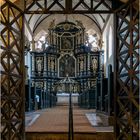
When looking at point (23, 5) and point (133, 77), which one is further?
point (23, 5)

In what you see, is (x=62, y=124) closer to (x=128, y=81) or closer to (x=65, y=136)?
(x=65, y=136)

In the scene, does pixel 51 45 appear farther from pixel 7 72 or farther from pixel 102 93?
pixel 7 72

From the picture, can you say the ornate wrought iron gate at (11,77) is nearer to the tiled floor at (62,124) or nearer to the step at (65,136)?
the step at (65,136)

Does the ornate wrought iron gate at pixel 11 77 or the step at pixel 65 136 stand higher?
the ornate wrought iron gate at pixel 11 77

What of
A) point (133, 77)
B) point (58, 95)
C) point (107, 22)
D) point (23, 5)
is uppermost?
point (107, 22)

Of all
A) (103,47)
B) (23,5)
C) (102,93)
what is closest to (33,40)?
(103,47)

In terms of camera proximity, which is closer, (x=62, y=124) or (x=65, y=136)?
(x=65, y=136)

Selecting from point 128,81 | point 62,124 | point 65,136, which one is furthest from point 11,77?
point 128,81

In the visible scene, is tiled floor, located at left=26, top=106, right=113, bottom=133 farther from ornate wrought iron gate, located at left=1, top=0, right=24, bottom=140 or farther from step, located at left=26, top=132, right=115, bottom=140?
ornate wrought iron gate, located at left=1, top=0, right=24, bottom=140

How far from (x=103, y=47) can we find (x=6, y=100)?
21.4 m

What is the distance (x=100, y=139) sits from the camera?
26.0 feet

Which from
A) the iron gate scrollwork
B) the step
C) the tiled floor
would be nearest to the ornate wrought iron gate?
the step

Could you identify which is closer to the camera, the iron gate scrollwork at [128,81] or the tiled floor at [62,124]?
the iron gate scrollwork at [128,81]

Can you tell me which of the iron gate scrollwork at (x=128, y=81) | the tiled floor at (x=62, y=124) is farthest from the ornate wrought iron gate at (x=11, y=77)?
the iron gate scrollwork at (x=128, y=81)
